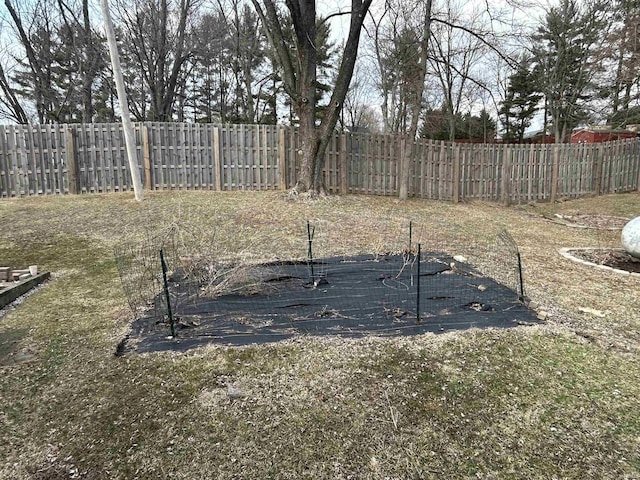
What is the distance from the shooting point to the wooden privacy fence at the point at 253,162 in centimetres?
849

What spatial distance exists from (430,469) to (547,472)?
49cm

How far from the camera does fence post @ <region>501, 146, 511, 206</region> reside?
32.8 feet

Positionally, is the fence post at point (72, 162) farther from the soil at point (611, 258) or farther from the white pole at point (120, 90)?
the soil at point (611, 258)

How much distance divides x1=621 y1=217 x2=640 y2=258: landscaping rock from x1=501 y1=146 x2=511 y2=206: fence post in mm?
5436

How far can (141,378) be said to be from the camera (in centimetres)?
231

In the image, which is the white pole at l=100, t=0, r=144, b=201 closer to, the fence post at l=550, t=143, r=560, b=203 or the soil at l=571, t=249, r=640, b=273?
the soil at l=571, t=249, r=640, b=273

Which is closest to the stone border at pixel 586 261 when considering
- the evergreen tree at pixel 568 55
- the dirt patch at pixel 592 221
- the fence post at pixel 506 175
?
the dirt patch at pixel 592 221

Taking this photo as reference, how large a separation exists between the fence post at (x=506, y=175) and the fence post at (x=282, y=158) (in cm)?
557

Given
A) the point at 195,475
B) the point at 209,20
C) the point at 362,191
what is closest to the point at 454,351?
the point at 195,475

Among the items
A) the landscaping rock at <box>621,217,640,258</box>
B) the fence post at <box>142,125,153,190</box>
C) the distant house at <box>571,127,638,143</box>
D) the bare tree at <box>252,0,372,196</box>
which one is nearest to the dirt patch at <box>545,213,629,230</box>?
the landscaping rock at <box>621,217,640,258</box>

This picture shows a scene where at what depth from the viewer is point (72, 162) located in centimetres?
851

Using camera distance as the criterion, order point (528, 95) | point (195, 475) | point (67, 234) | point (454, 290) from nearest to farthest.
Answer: point (195, 475) → point (454, 290) → point (67, 234) → point (528, 95)

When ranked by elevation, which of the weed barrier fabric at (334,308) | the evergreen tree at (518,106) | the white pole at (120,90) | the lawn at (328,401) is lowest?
the lawn at (328,401)

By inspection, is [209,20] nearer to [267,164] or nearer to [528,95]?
[267,164]
